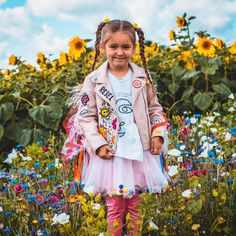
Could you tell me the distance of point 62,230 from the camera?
8.65ft

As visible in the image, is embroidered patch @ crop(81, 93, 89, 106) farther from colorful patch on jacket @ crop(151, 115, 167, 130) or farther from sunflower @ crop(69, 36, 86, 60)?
sunflower @ crop(69, 36, 86, 60)

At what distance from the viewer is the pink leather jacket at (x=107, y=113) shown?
8.82 ft

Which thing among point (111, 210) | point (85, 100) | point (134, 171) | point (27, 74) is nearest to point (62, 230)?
point (111, 210)

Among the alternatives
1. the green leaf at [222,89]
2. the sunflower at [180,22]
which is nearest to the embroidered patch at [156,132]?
the green leaf at [222,89]

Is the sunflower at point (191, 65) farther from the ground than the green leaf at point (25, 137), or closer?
farther from the ground

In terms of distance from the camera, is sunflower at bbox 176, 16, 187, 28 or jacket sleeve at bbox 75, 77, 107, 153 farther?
sunflower at bbox 176, 16, 187, 28

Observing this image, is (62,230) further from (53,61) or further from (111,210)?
(53,61)

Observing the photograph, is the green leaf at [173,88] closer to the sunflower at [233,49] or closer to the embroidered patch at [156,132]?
the sunflower at [233,49]

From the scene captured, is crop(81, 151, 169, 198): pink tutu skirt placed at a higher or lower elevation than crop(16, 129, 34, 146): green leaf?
lower

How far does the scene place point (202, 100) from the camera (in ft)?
19.8

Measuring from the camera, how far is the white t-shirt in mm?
2646

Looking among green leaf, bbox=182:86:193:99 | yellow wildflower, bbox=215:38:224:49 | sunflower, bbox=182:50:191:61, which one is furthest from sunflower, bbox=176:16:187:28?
green leaf, bbox=182:86:193:99

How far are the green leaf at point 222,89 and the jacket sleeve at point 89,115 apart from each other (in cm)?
361

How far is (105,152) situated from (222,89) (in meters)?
3.84
